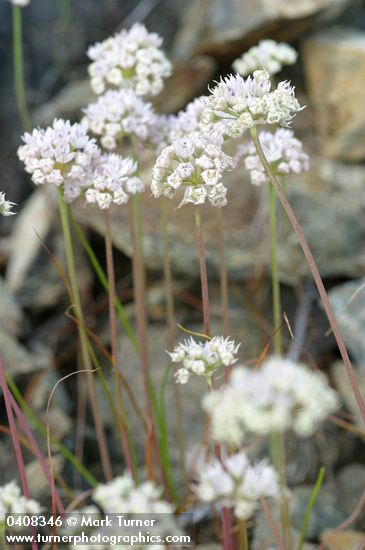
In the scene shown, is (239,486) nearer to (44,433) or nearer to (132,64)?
(44,433)

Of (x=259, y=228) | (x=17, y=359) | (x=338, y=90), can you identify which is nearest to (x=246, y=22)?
(x=338, y=90)

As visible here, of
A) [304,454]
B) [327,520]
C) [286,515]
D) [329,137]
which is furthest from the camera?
[329,137]

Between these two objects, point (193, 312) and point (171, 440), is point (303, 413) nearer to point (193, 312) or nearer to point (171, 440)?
point (171, 440)

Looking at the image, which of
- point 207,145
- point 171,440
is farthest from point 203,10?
A: point 207,145

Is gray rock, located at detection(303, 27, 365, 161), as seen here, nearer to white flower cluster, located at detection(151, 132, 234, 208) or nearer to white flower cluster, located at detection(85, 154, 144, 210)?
white flower cluster, located at detection(85, 154, 144, 210)

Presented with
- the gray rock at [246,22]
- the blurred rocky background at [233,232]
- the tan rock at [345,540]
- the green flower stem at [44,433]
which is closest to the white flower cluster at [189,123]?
the green flower stem at [44,433]

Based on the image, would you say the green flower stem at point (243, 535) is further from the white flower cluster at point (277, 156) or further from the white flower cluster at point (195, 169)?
the white flower cluster at point (277, 156)
